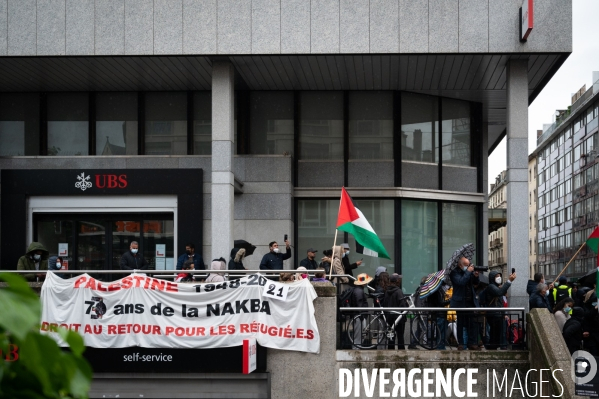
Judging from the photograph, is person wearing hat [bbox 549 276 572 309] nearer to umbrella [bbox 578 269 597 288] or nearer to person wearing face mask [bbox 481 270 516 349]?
umbrella [bbox 578 269 597 288]

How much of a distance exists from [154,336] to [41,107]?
1209 cm

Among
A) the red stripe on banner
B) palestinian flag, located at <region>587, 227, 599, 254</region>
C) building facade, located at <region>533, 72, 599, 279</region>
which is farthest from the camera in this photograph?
building facade, located at <region>533, 72, 599, 279</region>

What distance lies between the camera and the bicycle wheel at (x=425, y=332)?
51.1 ft

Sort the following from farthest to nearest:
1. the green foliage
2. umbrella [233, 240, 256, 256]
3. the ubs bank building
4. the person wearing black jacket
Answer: the ubs bank building < umbrella [233, 240, 256, 256] < the person wearing black jacket < the green foliage

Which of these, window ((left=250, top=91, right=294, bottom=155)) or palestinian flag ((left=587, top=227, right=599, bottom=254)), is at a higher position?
window ((left=250, top=91, right=294, bottom=155))

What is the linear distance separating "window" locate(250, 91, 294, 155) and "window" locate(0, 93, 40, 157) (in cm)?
634

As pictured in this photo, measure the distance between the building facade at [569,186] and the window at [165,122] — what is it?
6027cm

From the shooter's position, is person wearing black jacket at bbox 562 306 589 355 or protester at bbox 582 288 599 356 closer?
protester at bbox 582 288 599 356

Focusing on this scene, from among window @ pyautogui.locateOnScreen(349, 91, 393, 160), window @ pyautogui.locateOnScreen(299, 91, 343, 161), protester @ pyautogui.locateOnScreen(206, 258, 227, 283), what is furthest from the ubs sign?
protester @ pyautogui.locateOnScreen(206, 258, 227, 283)

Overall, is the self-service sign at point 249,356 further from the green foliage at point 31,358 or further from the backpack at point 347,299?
the green foliage at point 31,358

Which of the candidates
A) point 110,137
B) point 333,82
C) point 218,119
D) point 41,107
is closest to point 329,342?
point 218,119

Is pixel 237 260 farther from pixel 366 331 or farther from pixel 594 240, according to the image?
pixel 594 240

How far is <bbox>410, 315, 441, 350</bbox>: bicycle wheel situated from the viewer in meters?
15.6

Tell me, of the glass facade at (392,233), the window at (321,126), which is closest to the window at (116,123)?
the window at (321,126)
